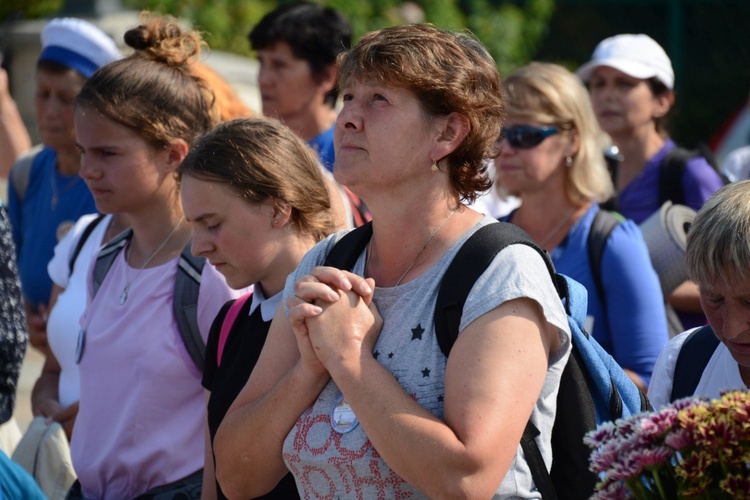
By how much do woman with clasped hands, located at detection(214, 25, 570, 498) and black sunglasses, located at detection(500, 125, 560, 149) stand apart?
177cm

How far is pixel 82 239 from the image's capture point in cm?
389

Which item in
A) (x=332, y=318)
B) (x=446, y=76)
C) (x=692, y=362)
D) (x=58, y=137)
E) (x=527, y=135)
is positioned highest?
(x=446, y=76)

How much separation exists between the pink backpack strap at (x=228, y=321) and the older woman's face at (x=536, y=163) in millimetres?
1702

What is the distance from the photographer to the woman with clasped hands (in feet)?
7.16

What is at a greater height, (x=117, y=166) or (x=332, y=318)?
(x=332, y=318)

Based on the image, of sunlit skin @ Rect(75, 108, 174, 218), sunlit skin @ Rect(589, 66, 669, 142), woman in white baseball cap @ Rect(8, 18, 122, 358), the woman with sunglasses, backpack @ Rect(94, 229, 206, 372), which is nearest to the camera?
backpack @ Rect(94, 229, 206, 372)

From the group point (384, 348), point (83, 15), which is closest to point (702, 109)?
point (83, 15)

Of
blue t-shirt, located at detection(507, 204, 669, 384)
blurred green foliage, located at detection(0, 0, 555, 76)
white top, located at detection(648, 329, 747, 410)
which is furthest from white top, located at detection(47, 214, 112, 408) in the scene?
blurred green foliage, located at detection(0, 0, 555, 76)

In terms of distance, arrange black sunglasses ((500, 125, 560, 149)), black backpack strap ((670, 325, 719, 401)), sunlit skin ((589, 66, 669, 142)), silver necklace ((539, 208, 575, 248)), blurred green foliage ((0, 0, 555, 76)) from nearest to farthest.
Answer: black backpack strap ((670, 325, 719, 401)), silver necklace ((539, 208, 575, 248)), black sunglasses ((500, 125, 560, 149)), sunlit skin ((589, 66, 669, 142)), blurred green foliage ((0, 0, 555, 76))

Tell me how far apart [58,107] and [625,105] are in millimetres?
2818

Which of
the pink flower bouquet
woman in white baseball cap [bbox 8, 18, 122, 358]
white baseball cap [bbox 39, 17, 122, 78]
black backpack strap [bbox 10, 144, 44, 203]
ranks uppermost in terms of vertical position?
the pink flower bouquet

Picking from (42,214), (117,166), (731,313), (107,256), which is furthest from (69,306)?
(731,313)

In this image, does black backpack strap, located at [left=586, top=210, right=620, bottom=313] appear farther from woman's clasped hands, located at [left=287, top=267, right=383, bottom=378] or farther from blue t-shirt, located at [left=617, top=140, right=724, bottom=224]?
woman's clasped hands, located at [left=287, top=267, right=383, bottom=378]

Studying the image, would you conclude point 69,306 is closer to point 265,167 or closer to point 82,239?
point 82,239
